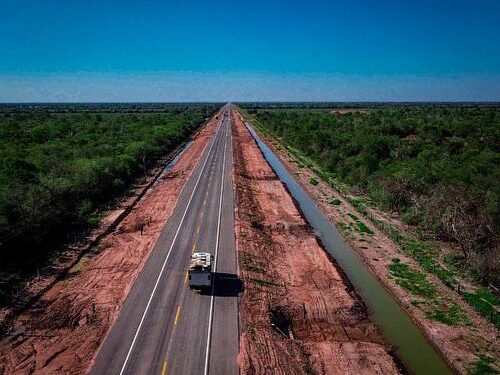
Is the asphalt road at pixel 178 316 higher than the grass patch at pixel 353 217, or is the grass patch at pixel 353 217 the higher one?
the asphalt road at pixel 178 316

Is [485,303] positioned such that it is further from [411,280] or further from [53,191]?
[53,191]

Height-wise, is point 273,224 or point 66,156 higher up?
point 66,156

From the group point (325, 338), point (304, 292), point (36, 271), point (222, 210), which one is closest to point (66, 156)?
point (222, 210)

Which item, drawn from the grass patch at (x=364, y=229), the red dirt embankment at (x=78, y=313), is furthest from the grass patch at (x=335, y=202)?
the red dirt embankment at (x=78, y=313)

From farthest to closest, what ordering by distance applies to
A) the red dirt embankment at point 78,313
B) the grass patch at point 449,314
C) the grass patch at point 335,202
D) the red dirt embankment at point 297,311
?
the grass patch at point 335,202
the grass patch at point 449,314
the red dirt embankment at point 297,311
the red dirt embankment at point 78,313

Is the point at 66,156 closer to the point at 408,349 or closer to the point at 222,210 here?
the point at 222,210

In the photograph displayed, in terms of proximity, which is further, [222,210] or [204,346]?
[222,210]

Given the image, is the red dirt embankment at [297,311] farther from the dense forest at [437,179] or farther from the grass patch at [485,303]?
the dense forest at [437,179]
